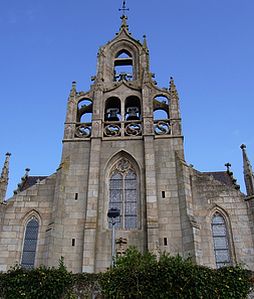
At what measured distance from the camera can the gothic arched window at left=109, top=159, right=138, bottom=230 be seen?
19.1 metres

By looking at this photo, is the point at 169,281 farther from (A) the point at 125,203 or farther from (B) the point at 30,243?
(B) the point at 30,243

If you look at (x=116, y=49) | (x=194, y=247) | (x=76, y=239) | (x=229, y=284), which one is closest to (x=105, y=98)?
(x=116, y=49)

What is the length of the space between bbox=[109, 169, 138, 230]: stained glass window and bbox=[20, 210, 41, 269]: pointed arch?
13.1 ft

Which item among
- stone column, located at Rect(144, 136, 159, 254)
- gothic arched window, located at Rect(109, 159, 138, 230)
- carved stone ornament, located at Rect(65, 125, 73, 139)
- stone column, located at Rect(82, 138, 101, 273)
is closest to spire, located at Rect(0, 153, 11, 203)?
carved stone ornament, located at Rect(65, 125, 73, 139)

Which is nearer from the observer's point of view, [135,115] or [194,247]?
[194,247]

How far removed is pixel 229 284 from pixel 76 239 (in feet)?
28.0

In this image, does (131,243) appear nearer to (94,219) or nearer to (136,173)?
(94,219)

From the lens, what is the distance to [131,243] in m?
18.2

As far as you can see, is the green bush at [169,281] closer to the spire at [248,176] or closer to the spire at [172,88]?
the spire at [248,176]

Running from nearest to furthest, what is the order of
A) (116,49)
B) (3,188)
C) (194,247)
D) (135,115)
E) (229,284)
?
1. (229,284)
2. (194,247)
3. (3,188)
4. (135,115)
5. (116,49)

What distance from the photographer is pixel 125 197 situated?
19.9 metres

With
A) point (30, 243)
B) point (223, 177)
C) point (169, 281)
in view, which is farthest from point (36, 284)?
point (223, 177)

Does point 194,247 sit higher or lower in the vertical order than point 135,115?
lower

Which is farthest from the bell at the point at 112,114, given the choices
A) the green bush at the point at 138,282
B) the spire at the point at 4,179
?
the green bush at the point at 138,282
